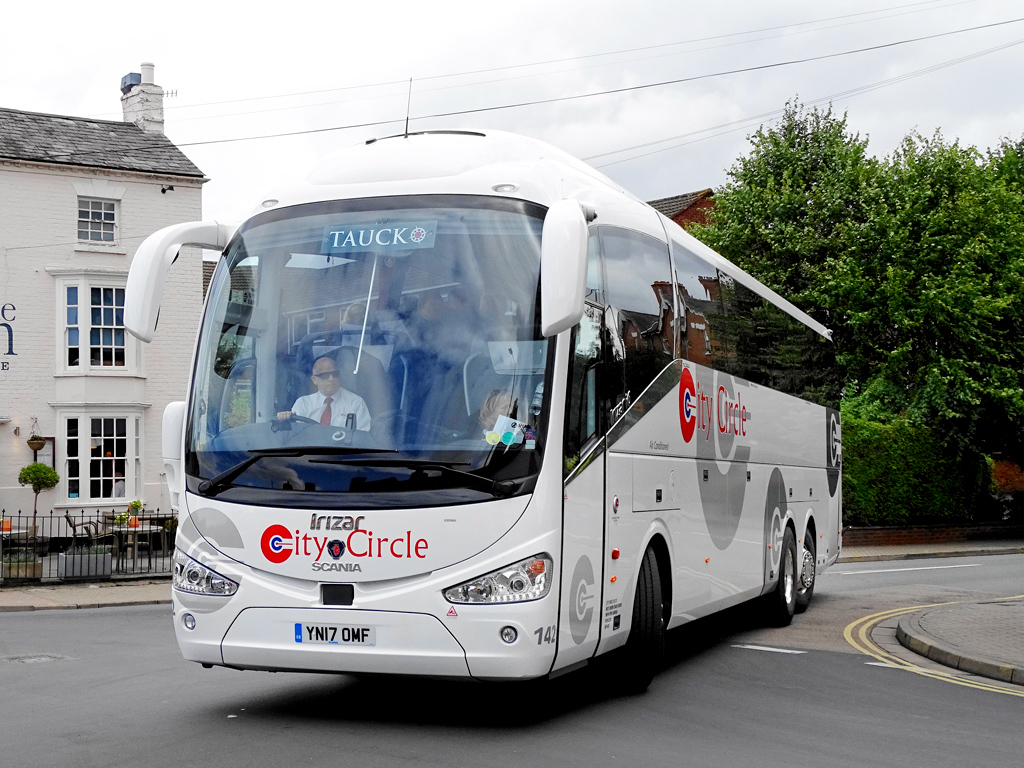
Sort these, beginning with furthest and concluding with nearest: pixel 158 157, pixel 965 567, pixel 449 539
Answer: pixel 158 157, pixel 965 567, pixel 449 539

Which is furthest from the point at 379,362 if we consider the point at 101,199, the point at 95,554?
the point at 101,199

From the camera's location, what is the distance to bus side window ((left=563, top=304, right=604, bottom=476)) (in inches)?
293

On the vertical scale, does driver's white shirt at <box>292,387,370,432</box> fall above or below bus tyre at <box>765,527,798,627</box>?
above

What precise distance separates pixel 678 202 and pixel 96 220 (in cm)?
2842

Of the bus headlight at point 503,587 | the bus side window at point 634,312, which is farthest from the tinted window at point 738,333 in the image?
the bus headlight at point 503,587

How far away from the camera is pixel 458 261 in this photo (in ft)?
24.4

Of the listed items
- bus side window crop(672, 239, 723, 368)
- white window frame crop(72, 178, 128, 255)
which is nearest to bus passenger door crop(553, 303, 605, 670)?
bus side window crop(672, 239, 723, 368)

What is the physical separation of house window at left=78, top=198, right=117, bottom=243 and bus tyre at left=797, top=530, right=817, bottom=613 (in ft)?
68.9

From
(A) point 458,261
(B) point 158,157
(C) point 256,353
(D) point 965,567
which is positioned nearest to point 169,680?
(C) point 256,353

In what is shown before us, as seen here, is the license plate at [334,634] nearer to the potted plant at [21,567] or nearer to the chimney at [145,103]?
the potted plant at [21,567]

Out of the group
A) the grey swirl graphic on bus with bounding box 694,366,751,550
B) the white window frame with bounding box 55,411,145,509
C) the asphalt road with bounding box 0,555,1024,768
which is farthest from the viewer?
the white window frame with bounding box 55,411,145,509

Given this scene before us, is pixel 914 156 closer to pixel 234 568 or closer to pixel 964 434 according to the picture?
pixel 964 434

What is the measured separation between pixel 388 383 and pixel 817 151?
32489 mm

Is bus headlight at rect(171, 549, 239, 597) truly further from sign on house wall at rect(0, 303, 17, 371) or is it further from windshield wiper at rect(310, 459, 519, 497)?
sign on house wall at rect(0, 303, 17, 371)
